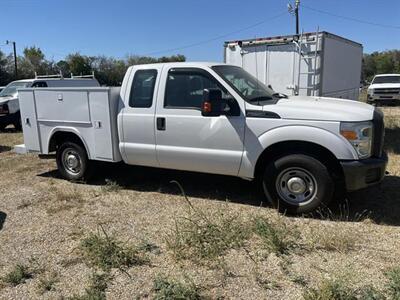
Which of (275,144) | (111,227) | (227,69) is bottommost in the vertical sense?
(111,227)

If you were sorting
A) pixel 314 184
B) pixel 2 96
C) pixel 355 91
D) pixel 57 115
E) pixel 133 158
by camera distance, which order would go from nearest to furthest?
1. pixel 314 184
2. pixel 133 158
3. pixel 57 115
4. pixel 355 91
5. pixel 2 96

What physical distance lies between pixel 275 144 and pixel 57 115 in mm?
3708

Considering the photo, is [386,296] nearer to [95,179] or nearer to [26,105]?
[95,179]

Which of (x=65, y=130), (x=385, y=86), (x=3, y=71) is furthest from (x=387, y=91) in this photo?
(x=3, y=71)

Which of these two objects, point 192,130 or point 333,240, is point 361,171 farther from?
point 192,130

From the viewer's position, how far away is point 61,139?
680 cm

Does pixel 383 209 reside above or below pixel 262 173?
below

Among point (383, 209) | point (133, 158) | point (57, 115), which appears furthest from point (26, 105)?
point (383, 209)

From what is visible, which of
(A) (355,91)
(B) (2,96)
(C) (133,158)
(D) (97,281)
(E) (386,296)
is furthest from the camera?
(B) (2,96)

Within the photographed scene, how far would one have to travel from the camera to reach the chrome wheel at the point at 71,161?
21.8 ft

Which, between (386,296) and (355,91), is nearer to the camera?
(386,296)

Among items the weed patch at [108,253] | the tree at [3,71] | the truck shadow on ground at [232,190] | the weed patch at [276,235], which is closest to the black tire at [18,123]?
the truck shadow on ground at [232,190]

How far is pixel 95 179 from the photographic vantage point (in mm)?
6859

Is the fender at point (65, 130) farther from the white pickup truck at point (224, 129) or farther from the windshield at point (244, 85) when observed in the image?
the windshield at point (244, 85)
